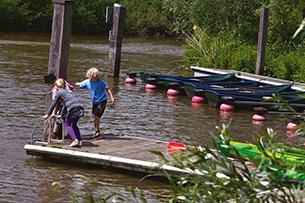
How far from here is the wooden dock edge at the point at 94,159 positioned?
34.2 feet

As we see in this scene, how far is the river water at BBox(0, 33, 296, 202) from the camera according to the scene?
10.4 metres

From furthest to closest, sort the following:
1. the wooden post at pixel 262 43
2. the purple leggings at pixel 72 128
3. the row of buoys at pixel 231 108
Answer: the wooden post at pixel 262 43 < the row of buoys at pixel 231 108 < the purple leggings at pixel 72 128

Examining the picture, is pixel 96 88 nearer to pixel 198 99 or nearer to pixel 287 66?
pixel 198 99

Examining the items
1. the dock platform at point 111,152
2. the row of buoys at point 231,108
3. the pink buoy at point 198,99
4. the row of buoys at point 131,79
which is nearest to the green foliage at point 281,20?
the row of buoys at point 131,79

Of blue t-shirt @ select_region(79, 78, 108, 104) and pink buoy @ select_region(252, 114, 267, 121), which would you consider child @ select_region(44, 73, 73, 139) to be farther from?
pink buoy @ select_region(252, 114, 267, 121)

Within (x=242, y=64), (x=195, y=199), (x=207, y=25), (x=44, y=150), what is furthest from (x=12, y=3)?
(x=195, y=199)

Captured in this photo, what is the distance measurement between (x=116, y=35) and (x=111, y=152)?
12.3 m

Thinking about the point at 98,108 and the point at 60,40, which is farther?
the point at 60,40

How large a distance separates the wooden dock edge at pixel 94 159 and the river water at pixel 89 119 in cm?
14

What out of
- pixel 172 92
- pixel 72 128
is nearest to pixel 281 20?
pixel 172 92

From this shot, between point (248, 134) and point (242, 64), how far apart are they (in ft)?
30.4

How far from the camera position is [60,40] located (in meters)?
12.3

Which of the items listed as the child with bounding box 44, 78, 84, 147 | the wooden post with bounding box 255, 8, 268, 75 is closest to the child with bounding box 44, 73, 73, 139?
the child with bounding box 44, 78, 84, 147

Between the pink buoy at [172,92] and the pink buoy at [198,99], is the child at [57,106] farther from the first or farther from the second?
the pink buoy at [172,92]
